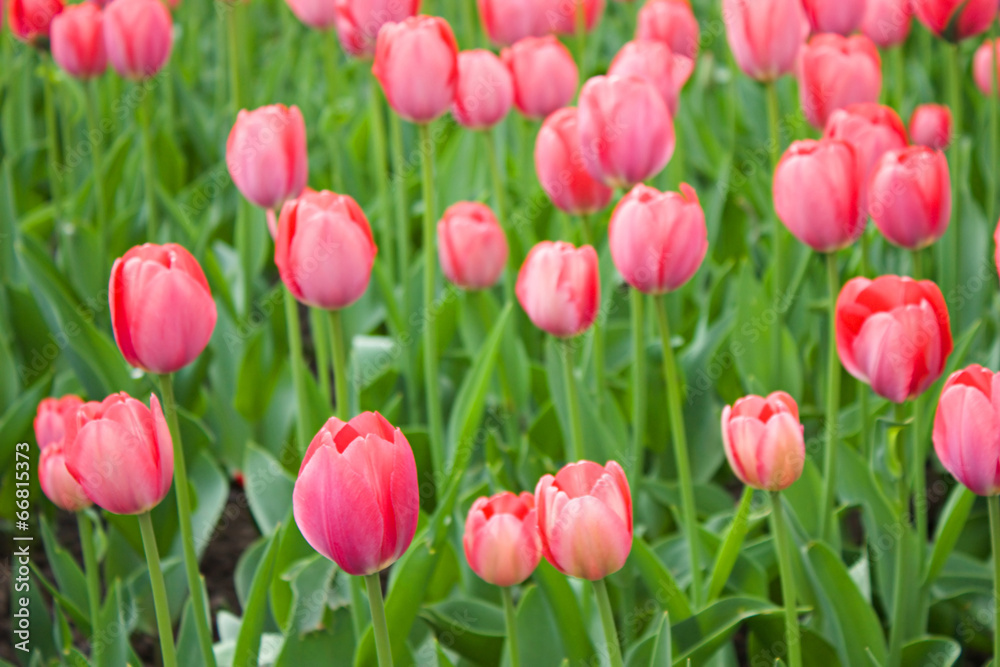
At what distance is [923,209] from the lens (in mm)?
1072

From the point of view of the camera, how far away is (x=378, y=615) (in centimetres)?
72

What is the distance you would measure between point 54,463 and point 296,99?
76.7 inches

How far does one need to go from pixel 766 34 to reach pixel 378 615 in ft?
3.25

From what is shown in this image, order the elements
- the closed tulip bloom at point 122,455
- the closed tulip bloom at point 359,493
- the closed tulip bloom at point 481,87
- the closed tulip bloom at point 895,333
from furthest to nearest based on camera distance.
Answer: the closed tulip bloom at point 481,87
the closed tulip bloom at point 895,333
the closed tulip bloom at point 122,455
the closed tulip bloom at point 359,493

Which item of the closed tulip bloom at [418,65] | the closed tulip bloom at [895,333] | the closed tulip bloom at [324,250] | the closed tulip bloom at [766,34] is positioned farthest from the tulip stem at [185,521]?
the closed tulip bloom at [766,34]

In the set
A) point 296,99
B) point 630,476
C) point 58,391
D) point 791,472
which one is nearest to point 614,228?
point 791,472

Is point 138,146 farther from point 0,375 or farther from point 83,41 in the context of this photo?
point 0,375

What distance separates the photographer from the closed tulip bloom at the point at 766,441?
81cm

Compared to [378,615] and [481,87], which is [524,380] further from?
[378,615]

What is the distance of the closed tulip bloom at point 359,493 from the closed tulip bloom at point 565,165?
652mm

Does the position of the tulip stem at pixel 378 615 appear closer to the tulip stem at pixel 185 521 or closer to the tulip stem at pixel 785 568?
the tulip stem at pixel 185 521

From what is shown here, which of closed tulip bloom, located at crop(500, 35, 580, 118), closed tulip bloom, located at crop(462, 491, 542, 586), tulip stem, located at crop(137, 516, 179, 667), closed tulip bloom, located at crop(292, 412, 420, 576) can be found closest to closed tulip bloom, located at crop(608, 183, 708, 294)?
closed tulip bloom, located at crop(462, 491, 542, 586)

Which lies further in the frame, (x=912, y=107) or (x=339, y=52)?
(x=339, y=52)

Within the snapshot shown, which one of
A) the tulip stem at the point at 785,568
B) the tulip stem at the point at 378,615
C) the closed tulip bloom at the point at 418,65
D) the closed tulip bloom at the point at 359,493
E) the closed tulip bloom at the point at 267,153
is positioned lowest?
the tulip stem at the point at 785,568
